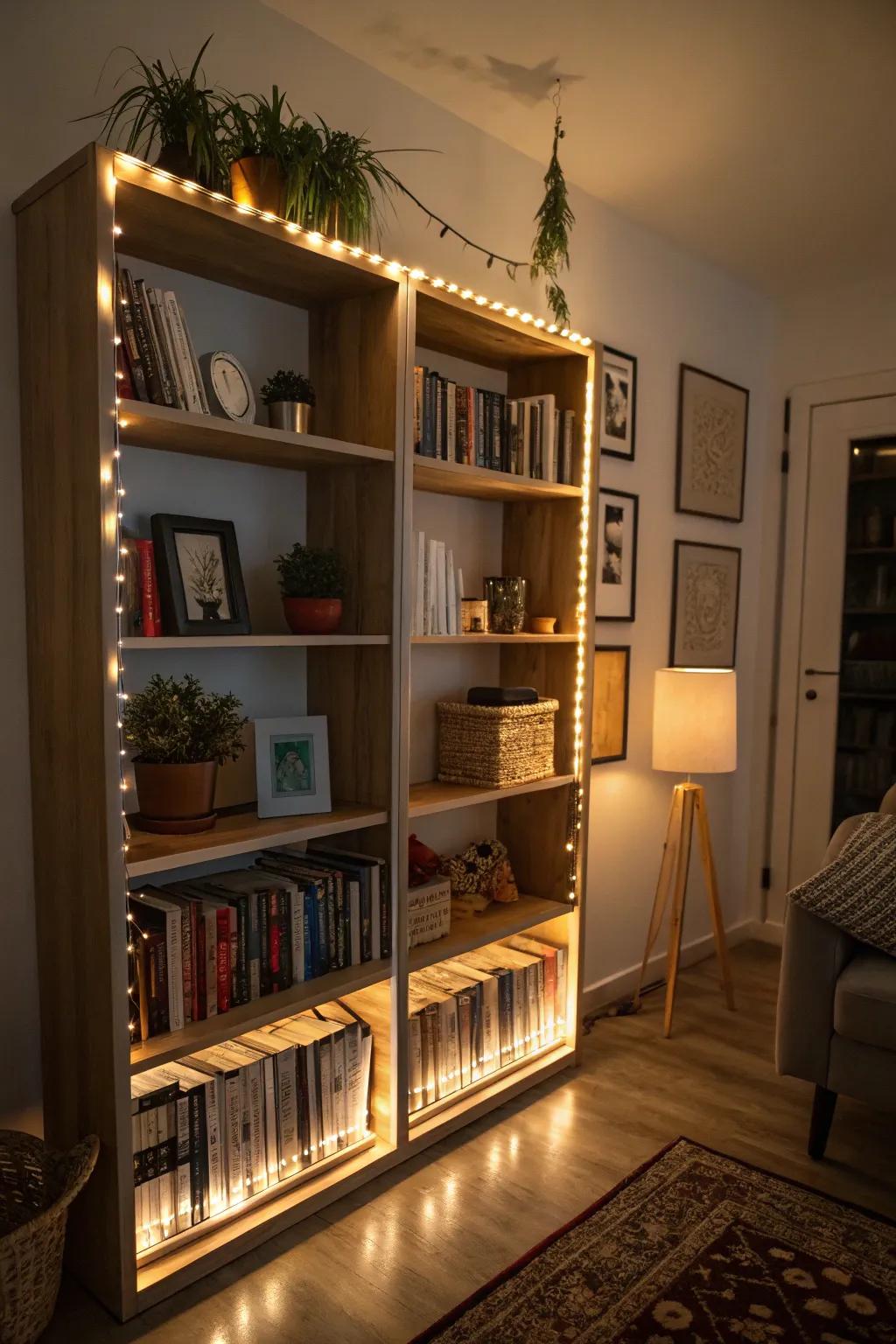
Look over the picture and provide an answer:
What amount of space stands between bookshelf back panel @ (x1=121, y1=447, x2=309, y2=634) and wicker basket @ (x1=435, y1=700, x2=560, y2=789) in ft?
1.93

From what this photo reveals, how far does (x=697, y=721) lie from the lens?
10.2 feet

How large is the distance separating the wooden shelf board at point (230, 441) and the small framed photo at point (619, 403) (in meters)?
1.28

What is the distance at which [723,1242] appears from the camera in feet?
6.56

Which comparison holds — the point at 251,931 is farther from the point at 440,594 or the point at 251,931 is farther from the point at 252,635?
the point at 440,594

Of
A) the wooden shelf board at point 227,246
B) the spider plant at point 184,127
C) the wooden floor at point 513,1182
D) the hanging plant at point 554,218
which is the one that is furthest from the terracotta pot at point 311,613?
the wooden floor at point 513,1182

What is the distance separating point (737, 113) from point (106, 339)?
1.91m

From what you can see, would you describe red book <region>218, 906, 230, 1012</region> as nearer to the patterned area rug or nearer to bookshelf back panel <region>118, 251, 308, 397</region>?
the patterned area rug

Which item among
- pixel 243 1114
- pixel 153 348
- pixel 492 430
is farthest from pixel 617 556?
pixel 243 1114

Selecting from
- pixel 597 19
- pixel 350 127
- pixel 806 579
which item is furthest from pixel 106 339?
pixel 806 579

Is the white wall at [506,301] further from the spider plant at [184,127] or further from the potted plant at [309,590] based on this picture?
the potted plant at [309,590]

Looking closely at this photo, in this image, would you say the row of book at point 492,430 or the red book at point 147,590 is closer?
the red book at point 147,590

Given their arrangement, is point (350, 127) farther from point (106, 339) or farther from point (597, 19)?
point (106, 339)

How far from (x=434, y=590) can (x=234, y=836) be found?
0.81 m

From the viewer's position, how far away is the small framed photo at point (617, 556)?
124 inches
